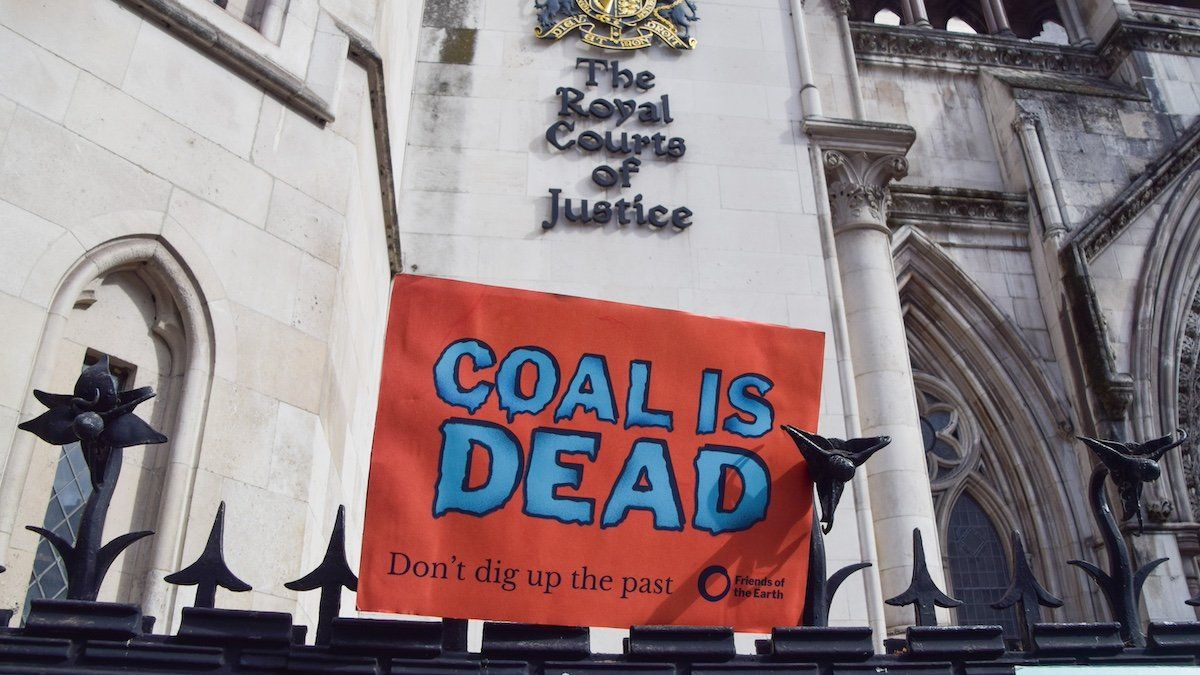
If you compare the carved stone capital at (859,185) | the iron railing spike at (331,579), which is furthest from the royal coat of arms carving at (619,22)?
the iron railing spike at (331,579)

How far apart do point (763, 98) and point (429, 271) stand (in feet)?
15.6

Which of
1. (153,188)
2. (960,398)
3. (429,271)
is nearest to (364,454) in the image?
(429,271)

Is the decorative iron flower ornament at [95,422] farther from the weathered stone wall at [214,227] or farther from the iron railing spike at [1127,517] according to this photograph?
the iron railing spike at [1127,517]

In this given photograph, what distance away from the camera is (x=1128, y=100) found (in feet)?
53.9

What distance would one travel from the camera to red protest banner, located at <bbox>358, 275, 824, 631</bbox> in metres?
4.63

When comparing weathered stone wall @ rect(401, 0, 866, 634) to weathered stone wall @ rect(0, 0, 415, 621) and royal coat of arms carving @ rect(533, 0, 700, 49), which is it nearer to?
royal coat of arms carving @ rect(533, 0, 700, 49)

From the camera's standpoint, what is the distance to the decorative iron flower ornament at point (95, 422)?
13.7ft

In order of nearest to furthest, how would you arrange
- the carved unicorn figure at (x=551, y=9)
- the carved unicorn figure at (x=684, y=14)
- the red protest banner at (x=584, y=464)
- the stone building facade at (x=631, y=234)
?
the red protest banner at (x=584, y=464)
the stone building facade at (x=631, y=234)
the carved unicorn figure at (x=551, y=9)
the carved unicorn figure at (x=684, y=14)

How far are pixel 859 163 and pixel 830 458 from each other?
28.0 ft

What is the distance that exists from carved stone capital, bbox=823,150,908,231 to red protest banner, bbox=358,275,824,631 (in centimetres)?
757

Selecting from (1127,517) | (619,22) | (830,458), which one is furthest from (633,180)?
(1127,517)

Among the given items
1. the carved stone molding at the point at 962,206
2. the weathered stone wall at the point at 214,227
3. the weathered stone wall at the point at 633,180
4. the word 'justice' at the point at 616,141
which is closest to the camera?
the weathered stone wall at the point at 214,227

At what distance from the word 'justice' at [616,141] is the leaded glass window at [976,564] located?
5.56 metres

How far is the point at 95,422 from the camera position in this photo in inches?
166
